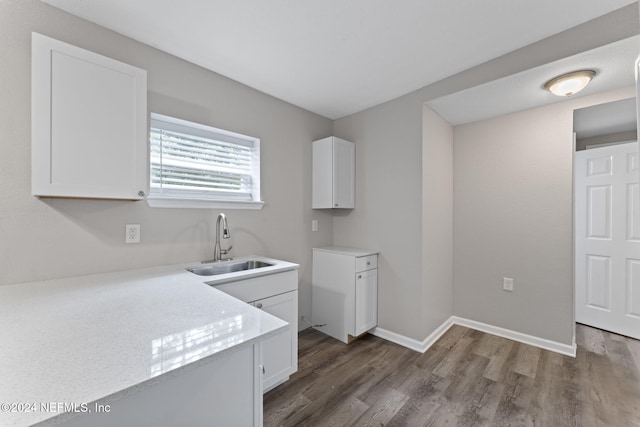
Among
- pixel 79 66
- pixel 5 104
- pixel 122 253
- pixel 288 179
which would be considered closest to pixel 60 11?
pixel 79 66

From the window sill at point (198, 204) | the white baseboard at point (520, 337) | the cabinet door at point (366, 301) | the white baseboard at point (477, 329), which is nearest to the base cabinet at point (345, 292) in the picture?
the cabinet door at point (366, 301)

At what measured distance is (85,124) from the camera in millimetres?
1322

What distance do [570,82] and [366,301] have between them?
7.71 ft

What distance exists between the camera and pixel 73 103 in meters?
1.29

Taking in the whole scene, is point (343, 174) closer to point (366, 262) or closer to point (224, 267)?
point (366, 262)

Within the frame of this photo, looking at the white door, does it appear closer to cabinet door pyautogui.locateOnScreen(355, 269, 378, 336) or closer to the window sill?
cabinet door pyautogui.locateOnScreen(355, 269, 378, 336)

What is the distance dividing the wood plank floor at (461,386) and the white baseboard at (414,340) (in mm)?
55

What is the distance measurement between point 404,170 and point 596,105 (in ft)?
5.26

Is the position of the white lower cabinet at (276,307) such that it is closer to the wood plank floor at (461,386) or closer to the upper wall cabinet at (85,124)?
the wood plank floor at (461,386)

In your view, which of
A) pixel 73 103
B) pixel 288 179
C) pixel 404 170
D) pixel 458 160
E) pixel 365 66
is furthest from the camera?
pixel 458 160

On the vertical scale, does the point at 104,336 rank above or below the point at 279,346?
above

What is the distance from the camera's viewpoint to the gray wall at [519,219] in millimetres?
2250

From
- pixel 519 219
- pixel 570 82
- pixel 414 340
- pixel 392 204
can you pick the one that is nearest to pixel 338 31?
pixel 392 204

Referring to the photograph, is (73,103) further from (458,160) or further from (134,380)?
(458,160)
